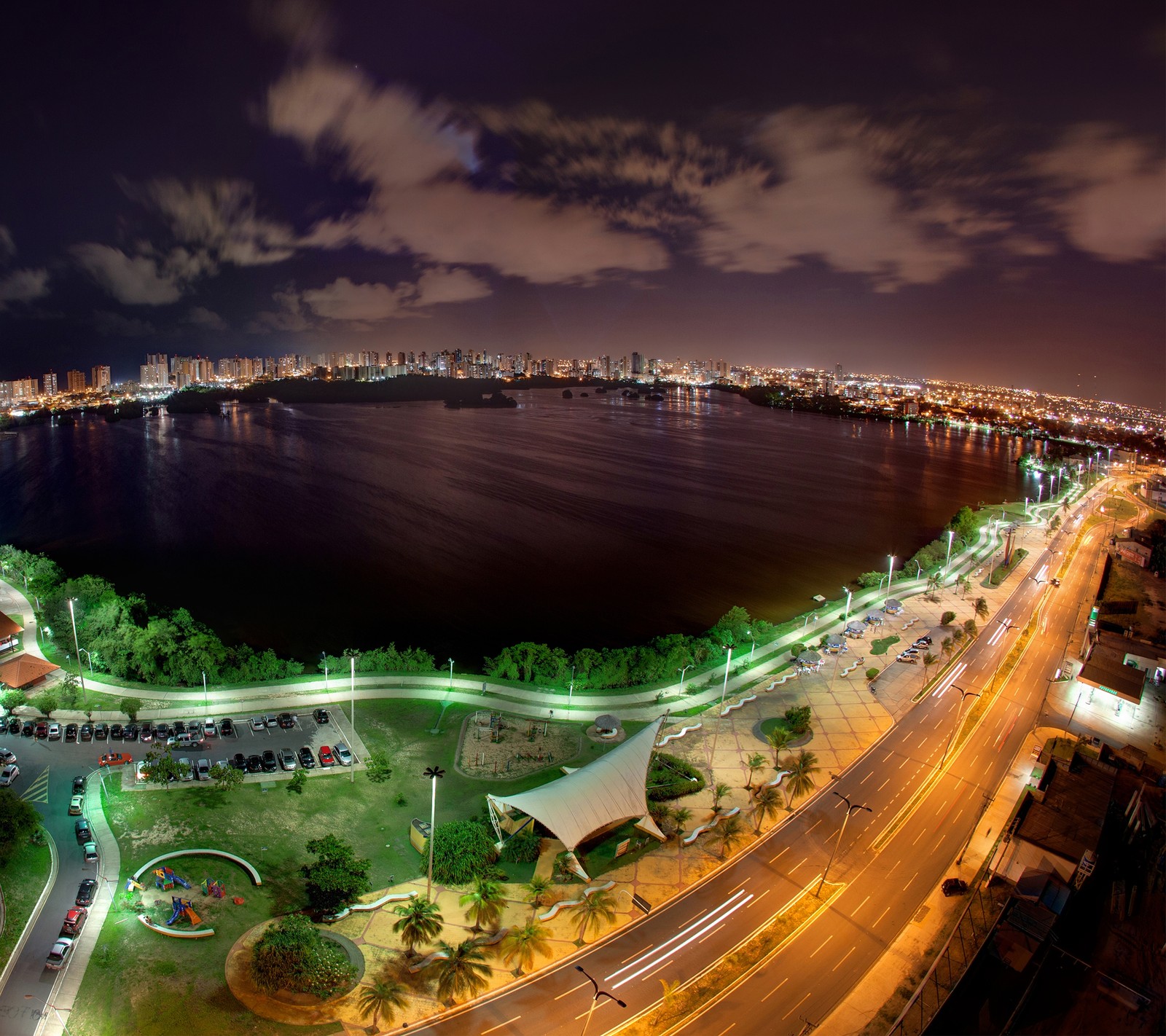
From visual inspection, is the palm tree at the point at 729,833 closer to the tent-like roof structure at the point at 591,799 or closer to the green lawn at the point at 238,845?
the tent-like roof structure at the point at 591,799

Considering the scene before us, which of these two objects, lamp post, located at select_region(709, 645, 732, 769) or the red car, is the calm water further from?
the red car

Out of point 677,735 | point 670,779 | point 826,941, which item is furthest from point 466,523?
point 826,941

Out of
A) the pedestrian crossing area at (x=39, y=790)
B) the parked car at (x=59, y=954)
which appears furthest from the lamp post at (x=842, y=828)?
the pedestrian crossing area at (x=39, y=790)

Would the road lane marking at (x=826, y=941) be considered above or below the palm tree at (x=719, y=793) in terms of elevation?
below

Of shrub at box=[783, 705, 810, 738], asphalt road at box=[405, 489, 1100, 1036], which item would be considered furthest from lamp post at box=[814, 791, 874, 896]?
shrub at box=[783, 705, 810, 738]

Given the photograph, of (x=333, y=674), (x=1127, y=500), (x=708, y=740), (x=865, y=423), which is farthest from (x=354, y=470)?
(x=865, y=423)

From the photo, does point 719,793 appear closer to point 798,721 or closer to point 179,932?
point 798,721
